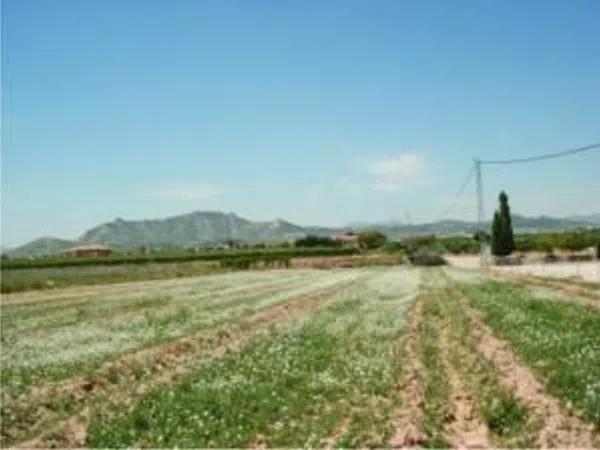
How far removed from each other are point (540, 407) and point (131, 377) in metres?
11.0

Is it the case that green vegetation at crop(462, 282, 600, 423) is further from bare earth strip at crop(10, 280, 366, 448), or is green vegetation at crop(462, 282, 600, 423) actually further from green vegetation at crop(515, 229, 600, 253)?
green vegetation at crop(515, 229, 600, 253)

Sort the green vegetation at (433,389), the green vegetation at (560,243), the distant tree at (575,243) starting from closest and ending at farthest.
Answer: the green vegetation at (433,389) → the distant tree at (575,243) → the green vegetation at (560,243)

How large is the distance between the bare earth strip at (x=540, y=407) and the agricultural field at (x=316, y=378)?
0.04m

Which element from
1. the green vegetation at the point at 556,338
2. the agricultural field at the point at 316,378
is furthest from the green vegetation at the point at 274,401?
the green vegetation at the point at 556,338

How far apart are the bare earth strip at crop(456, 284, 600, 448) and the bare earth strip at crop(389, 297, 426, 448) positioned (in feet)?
5.71

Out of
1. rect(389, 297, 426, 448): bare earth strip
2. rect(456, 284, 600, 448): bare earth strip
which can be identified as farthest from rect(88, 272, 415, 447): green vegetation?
rect(456, 284, 600, 448): bare earth strip

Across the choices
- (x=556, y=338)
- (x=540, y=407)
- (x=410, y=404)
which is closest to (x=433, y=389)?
(x=410, y=404)

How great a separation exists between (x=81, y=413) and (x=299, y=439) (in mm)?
5643

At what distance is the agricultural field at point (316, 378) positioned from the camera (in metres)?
16.1

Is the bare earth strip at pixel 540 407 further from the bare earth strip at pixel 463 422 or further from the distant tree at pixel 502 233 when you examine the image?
the distant tree at pixel 502 233

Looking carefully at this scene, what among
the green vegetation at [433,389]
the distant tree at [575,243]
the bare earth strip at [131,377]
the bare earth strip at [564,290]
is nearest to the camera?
the green vegetation at [433,389]

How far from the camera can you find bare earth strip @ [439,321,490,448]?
595 inches

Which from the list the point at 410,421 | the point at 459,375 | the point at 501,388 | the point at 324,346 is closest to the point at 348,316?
the point at 324,346

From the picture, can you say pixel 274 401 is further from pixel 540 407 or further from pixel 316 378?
pixel 540 407
